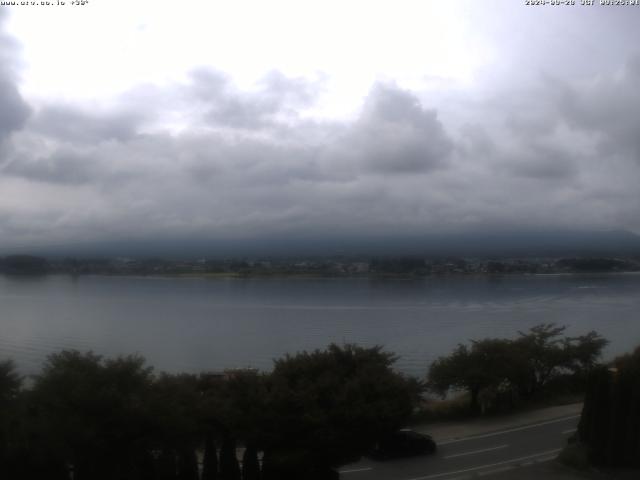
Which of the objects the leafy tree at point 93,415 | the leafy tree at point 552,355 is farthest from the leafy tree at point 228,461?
the leafy tree at point 552,355

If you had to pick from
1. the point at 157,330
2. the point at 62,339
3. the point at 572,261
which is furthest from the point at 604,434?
the point at 572,261

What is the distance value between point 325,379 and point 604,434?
483 cm

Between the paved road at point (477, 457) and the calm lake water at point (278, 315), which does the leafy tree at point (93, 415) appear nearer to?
the paved road at point (477, 457)

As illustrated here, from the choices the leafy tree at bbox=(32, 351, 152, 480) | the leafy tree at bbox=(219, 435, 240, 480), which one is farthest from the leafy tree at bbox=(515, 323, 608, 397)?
the leafy tree at bbox=(32, 351, 152, 480)

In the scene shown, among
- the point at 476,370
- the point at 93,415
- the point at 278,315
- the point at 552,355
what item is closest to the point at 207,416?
the point at 93,415

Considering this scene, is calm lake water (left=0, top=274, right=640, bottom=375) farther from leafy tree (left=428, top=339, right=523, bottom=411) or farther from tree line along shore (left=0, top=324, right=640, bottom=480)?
tree line along shore (left=0, top=324, right=640, bottom=480)

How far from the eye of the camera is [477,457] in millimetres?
12336

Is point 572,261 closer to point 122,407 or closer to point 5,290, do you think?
point 5,290

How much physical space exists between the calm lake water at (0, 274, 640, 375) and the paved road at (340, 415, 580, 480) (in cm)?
1059

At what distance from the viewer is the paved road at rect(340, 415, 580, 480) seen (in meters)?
11.2

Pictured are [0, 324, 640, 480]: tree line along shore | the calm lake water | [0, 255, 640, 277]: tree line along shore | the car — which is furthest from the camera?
[0, 255, 640, 277]: tree line along shore

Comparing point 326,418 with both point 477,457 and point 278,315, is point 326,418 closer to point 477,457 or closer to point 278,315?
point 477,457

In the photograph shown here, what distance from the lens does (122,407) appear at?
8.37 meters

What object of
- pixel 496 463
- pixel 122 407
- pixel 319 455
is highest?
pixel 122 407
